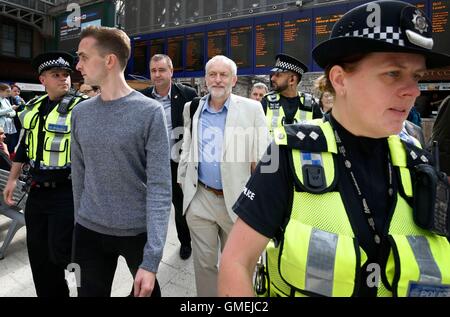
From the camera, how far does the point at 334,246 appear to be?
0.84 metres

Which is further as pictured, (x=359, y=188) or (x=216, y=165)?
(x=216, y=165)

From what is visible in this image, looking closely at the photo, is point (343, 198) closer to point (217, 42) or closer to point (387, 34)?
point (387, 34)

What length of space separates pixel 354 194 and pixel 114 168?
1026 millimetres

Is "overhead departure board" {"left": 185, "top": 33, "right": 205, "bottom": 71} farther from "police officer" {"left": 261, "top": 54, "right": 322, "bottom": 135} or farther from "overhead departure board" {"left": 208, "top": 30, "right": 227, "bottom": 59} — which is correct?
"police officer" {"left": 261, "top": 54, "right": 322, "bottom": 135}

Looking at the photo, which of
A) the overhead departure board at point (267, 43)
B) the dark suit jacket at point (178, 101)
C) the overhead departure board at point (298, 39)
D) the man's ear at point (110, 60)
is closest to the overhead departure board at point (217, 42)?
the overhead departure board at point (267, 43)

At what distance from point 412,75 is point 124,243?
134 centimetres

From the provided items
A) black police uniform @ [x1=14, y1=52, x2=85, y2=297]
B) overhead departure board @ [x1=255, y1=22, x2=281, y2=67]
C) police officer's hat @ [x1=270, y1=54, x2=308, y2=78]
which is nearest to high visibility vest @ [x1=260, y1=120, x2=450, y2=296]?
black police uniform @ [x1=14, y1=52, x2=85, y2=297]

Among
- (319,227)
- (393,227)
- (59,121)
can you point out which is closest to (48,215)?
(59,121)

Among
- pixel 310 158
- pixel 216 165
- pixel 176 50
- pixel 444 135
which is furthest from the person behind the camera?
pixel 176 50

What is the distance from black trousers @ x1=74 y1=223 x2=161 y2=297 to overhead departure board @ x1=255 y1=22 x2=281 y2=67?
22.8 feet

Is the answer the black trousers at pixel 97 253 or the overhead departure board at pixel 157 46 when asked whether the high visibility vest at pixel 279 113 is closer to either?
the black trousers at pixel 97 253

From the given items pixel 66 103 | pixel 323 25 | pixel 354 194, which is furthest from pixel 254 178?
pixel 323 25

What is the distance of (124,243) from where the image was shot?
1494mm

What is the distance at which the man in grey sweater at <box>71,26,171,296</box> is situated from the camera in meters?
1.42
